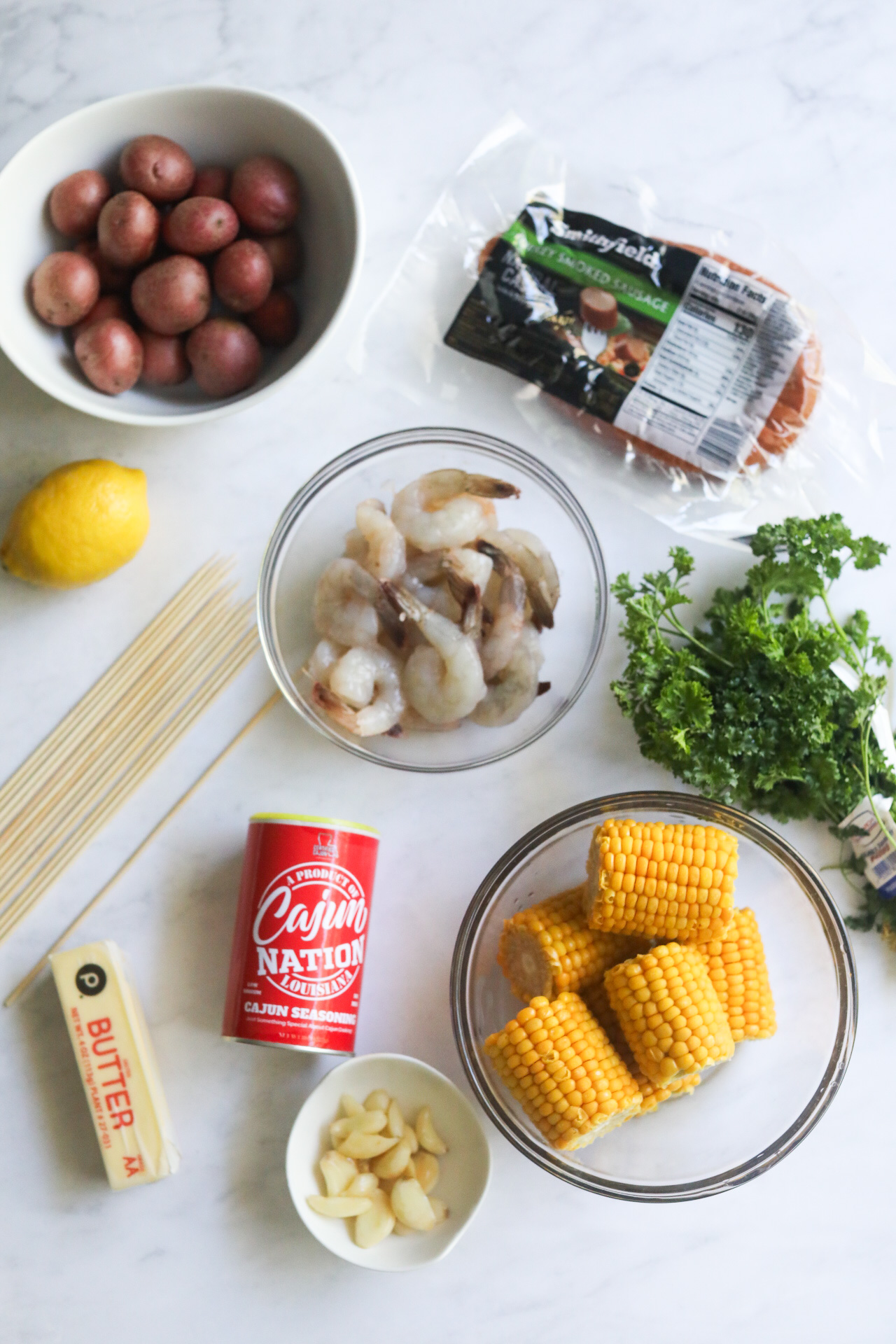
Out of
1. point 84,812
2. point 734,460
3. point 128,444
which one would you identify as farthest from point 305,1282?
point 734,460

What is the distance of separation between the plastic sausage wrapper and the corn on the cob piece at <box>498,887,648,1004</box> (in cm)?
64

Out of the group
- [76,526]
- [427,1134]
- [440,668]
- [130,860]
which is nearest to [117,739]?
[130,860]

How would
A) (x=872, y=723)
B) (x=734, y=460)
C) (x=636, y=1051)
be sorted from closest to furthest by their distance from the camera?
(x=636, y=1051) → (x=872, y=723) → (x=734, y=460)

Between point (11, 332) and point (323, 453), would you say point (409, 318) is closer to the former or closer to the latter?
point (323, 453)

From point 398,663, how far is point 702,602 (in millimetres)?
515

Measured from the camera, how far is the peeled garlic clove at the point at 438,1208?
1427 millimetres

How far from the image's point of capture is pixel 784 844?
1.40 meters

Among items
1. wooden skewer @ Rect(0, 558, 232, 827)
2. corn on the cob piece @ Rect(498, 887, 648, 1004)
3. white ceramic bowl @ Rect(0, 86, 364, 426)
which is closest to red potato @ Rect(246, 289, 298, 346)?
white ceramic bowl @ Rect(0, 86, 364, 426)

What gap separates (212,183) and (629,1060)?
1387 millimetres

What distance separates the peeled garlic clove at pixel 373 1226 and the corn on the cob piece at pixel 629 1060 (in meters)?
0.40

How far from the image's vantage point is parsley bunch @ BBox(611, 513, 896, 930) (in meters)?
1.37

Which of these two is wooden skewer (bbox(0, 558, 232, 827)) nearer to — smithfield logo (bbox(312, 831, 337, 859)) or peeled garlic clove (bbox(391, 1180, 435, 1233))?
smithfield logo (bbox(312, 831, 337, 859))

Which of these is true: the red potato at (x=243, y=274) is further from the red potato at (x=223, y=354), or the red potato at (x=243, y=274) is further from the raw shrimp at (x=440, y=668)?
the raw shrimp at (x=440, y=668)

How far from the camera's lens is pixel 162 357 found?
140 cm
